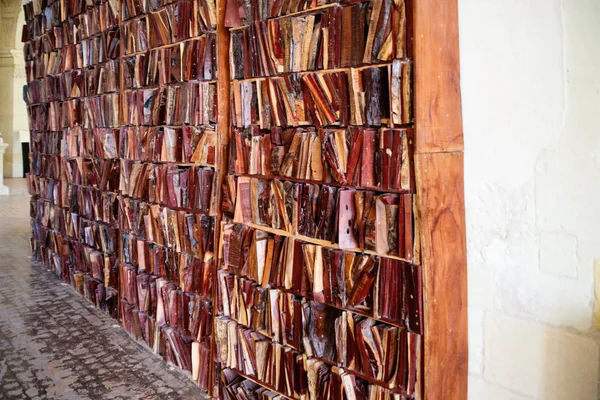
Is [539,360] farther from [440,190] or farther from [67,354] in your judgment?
[67,354]

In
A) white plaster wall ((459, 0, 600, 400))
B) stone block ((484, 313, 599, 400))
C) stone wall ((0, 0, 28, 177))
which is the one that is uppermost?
stone wall ((0, 0, 28, 177))

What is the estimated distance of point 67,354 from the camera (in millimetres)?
3406

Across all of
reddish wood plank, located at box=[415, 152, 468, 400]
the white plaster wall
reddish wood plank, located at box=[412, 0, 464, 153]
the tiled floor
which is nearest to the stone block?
the white plaster wall

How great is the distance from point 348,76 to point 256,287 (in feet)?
3.62

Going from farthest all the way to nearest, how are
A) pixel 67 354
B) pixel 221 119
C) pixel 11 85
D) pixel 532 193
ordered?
1. pixel 11 85
2. pixel 67 354
3. pixel 221 119
4. pixel 532 193

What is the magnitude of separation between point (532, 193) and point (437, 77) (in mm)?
497

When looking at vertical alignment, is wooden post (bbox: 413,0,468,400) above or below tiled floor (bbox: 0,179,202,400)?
above

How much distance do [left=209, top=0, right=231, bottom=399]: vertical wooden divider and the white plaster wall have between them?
1.27 m

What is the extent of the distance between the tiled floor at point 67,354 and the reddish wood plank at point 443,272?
5.13ft

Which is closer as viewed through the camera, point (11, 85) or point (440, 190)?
point (440, 190)

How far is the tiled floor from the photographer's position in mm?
2934

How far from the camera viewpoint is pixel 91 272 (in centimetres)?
448

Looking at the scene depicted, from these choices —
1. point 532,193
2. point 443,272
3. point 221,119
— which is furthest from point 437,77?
point 221,119

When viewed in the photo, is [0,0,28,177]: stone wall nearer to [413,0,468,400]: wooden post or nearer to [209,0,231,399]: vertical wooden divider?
[209,0,231,399]: vertical wooden divider
